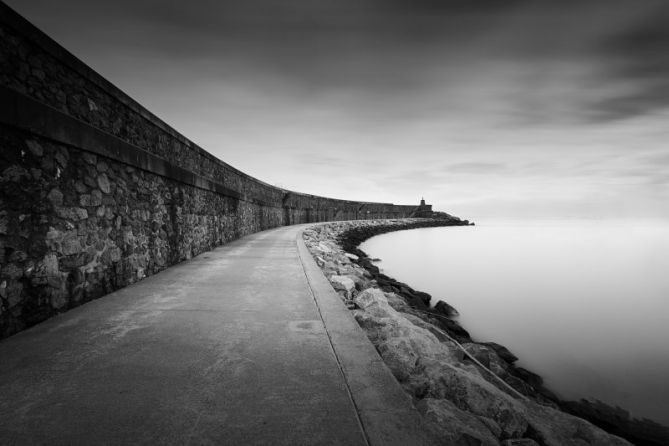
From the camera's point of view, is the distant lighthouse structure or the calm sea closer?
the calm sea

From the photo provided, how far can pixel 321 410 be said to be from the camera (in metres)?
1.54

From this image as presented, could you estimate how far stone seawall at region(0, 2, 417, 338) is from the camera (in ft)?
8.13

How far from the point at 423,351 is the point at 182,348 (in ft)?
6.47

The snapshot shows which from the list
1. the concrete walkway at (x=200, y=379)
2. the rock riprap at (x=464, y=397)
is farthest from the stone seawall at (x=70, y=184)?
the rock riprap at (x=464, y=397)

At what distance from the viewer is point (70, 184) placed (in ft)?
10.2

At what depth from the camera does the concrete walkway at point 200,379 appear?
1.39m

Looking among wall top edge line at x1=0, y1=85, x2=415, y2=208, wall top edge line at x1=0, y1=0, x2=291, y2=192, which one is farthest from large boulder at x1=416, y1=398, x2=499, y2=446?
wall top edge line at x1=0, y1=0, x2=291, y2=192

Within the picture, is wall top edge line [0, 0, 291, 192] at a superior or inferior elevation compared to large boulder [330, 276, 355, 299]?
superior

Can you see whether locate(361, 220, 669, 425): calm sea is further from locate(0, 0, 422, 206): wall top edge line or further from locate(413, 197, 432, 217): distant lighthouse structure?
locate(413, 197, 432, 217): distant lighthouse structure

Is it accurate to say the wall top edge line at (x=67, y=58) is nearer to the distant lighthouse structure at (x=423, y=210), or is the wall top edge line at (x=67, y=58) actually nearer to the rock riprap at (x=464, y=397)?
the rock riprap at (x=464, y=397)

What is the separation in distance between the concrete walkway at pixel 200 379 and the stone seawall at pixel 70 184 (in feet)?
1.32

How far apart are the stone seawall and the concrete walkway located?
40 centimetres

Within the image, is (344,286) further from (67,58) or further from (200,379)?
(67,58)

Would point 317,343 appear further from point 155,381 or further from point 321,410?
point 155,381
